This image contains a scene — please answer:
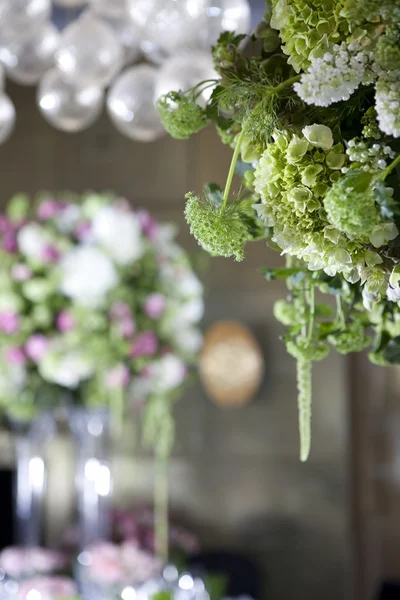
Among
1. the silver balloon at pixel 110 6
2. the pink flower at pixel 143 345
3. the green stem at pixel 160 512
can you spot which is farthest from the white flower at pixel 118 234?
the green stem at pixel 160 512

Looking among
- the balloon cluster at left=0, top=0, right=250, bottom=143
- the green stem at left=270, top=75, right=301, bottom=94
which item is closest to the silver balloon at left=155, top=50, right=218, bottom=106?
the balloon cluster at left=0, top=0, right=250, bottom=143

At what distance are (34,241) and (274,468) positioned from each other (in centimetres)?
232

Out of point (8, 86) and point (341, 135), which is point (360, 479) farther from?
point (341, 135)

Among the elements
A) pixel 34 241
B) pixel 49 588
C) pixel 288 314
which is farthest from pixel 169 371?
pixel 288 314

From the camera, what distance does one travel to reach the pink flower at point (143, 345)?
2.59 m

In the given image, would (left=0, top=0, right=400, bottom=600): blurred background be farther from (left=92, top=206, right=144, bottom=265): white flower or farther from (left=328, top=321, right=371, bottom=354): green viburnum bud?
(left=328, top=321, right=371, bottom=354): green viburnum bud

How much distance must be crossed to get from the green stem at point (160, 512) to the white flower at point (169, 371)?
113 centimetres

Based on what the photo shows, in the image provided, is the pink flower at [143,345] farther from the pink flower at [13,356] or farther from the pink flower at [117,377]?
the pink flower at [13,356]

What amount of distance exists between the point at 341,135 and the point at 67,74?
161 centimetres

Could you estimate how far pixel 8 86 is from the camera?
4898mm

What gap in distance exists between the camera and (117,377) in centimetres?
253

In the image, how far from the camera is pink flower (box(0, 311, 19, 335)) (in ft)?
8.48

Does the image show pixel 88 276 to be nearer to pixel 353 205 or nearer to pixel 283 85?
pixel 283 85

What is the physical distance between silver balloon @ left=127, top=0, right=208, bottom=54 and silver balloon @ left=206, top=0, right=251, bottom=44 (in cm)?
3
